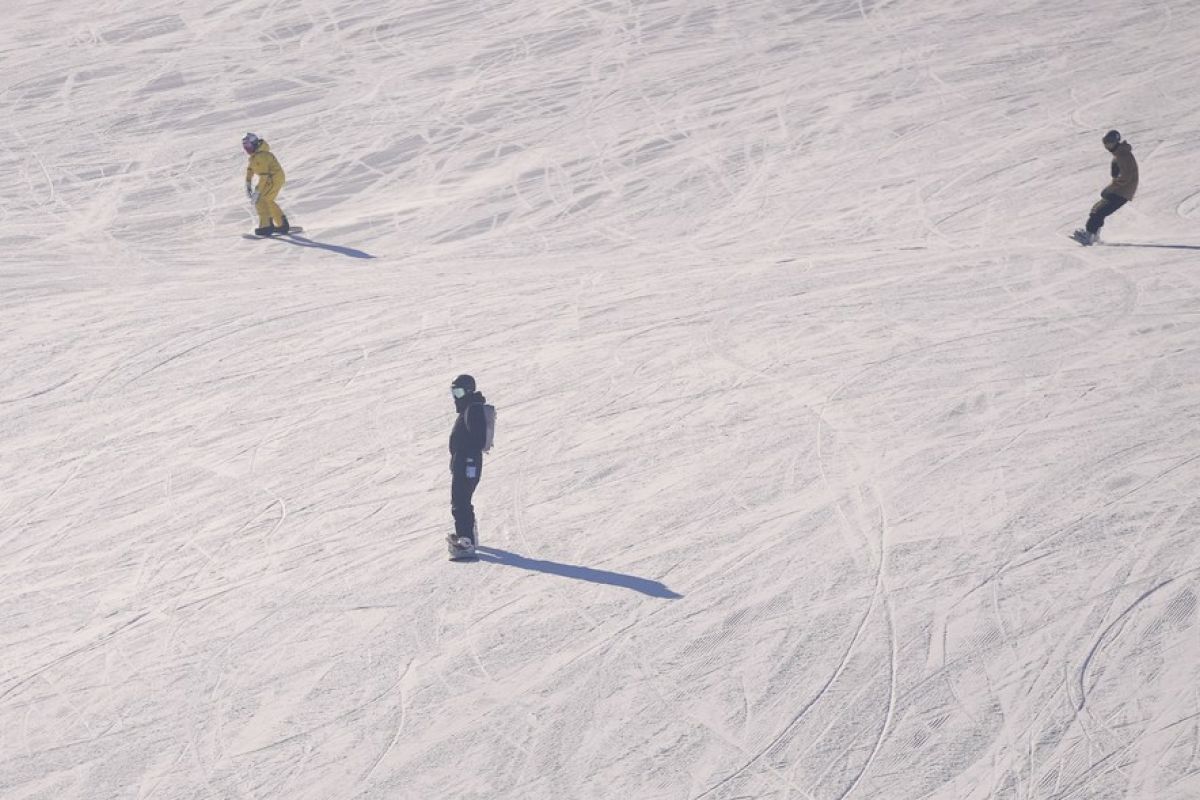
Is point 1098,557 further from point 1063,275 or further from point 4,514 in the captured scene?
point 4,514

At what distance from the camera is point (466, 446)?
945 cm

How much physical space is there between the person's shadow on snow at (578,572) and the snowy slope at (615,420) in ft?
0.11

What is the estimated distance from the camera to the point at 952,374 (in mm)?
12297

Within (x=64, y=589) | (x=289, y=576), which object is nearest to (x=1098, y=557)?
(x=289, y=576)

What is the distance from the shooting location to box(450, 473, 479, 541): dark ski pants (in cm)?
954

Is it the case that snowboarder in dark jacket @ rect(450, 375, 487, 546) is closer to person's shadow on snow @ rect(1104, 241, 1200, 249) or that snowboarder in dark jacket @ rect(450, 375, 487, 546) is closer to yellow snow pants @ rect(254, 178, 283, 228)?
yellow snow pants @ rect(254, 178, 283, 228)

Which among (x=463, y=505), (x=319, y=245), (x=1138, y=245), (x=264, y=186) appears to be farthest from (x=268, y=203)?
(x=1138, y=245)

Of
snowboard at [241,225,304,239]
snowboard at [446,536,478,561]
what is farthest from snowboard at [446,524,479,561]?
snowboard at [241,225,304,239]

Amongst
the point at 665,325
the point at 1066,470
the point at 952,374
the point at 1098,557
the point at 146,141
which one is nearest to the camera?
the point at 1098,557

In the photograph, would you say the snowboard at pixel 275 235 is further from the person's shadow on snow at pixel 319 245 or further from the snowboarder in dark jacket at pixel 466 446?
the snowboarder in dark jacket at pixel 466 446

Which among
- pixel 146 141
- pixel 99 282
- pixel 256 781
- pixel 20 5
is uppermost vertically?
pixel 20 5

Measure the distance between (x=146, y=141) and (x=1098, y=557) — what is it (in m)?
15.3

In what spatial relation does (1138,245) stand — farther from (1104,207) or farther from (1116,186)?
(1116,186)

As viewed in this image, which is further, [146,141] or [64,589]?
[146,141]
